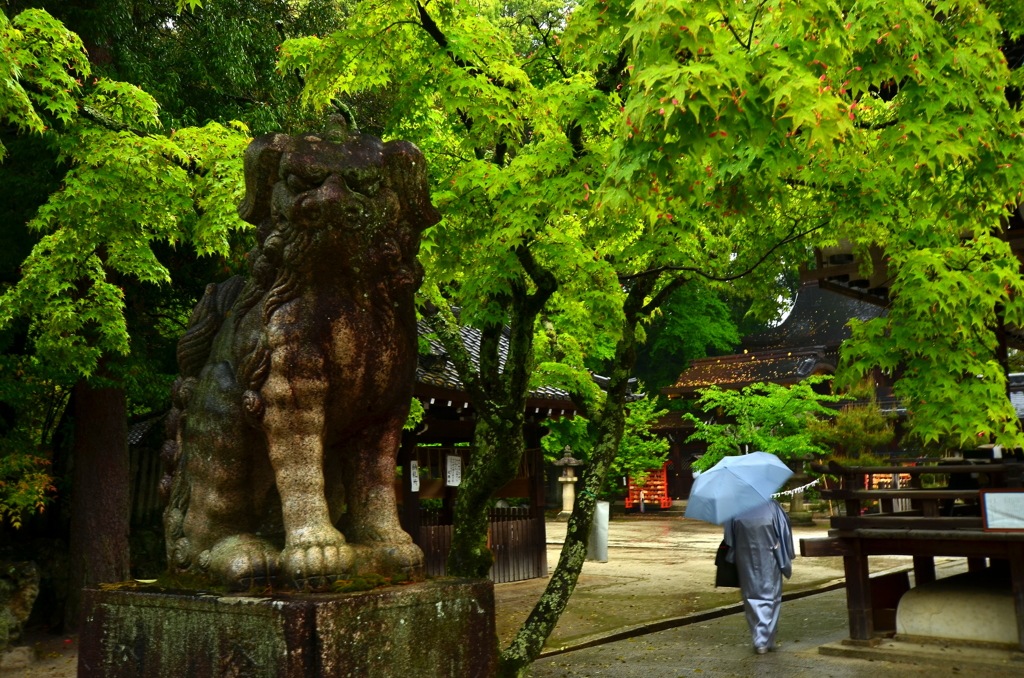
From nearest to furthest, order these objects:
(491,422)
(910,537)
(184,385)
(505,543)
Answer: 1. (184,385)
2. (491,422)
3. (910,537)
4. (505,543)

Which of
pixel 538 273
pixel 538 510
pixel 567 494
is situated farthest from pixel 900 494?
pixel 567 494

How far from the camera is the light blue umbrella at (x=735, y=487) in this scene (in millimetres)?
9094

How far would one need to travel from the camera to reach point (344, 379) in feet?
11.5

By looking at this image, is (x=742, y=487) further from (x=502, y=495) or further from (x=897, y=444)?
(x=897, y=444)

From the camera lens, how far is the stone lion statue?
3348mm

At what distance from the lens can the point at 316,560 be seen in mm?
3270

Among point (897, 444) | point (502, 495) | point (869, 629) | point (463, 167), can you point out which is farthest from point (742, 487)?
point (897, 444)

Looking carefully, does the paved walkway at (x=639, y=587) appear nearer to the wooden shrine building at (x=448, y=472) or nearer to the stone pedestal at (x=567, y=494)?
the wooden shrine building at (x=448, y=472)

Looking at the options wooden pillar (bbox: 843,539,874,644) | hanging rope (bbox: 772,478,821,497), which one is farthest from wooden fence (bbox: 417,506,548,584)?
hanging rope (bbox: 772,478,821,497)

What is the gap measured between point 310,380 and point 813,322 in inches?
1300

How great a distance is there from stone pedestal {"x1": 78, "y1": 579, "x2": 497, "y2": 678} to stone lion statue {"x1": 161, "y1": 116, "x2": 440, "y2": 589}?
15cm

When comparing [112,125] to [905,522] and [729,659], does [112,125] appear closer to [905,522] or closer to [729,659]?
[729,659]

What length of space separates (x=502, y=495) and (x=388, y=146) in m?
13.4

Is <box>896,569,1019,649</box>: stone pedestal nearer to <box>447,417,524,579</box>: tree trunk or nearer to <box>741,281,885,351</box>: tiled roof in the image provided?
<box>447,417,524,579</box>: tree trunk
